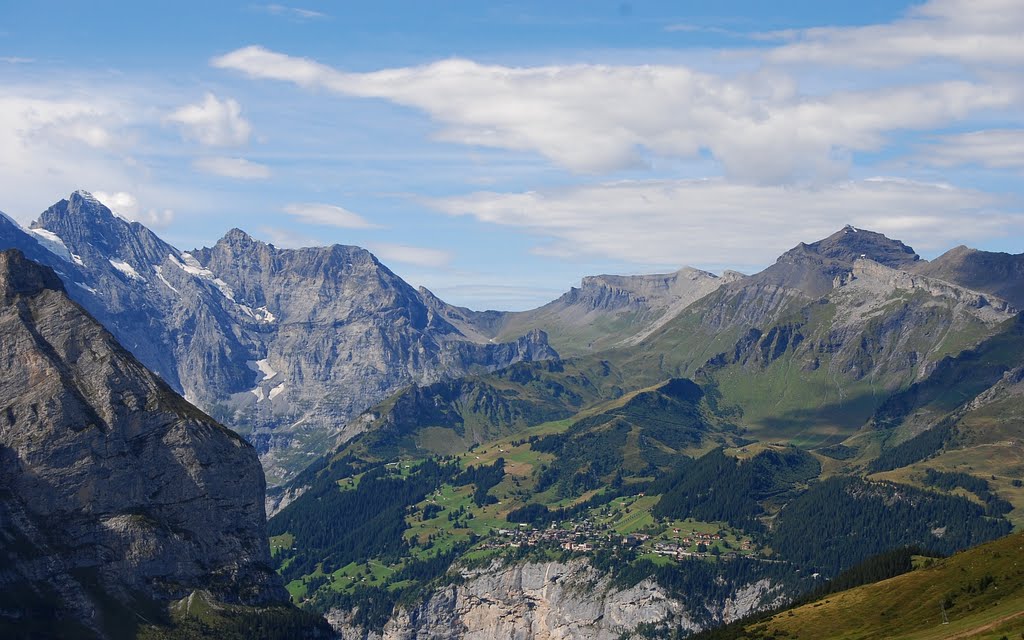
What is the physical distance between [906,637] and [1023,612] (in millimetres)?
26130

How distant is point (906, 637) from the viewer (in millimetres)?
195500

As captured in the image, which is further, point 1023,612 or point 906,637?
point 906,637

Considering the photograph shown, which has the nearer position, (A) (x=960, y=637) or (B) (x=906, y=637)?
(A) (x=960, y=637)

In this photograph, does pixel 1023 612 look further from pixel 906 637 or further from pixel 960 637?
pixel 906 637

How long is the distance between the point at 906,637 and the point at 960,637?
23107 mm

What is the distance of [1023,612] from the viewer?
173625mm

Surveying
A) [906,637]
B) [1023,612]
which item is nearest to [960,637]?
[1023,612]

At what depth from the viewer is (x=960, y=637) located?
568 ft
